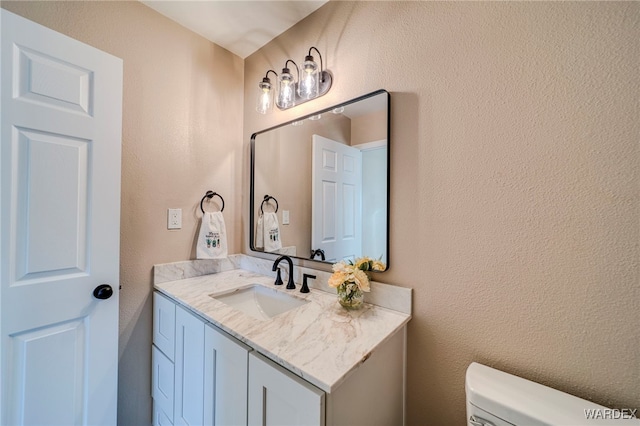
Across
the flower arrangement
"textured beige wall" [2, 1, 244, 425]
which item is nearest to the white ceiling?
"textured beige wall" [2, 1, 244, 425]

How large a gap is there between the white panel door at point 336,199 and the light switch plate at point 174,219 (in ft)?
2.68

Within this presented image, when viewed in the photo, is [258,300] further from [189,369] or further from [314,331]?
[314,331]

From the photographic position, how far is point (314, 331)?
883 mm

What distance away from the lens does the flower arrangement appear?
1.01m

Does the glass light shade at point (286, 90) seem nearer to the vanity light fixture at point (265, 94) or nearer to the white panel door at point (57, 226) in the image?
the vanity light fixture at point (265, 94)

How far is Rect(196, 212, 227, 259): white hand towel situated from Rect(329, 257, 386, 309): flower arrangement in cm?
89

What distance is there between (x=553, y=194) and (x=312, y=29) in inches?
55.1

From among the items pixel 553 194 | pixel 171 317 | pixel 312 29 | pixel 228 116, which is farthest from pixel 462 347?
pixel 228 116

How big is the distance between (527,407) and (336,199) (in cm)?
101

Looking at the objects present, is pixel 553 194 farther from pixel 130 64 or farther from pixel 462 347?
pixel 130 64

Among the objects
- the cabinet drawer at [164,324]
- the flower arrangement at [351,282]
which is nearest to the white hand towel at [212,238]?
the cabinet drawer at [164,324]

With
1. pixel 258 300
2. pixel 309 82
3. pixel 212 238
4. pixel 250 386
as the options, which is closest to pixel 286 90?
pixel 309 82

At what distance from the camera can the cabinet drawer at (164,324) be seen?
1.23 meters

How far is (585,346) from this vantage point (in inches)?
28.6
